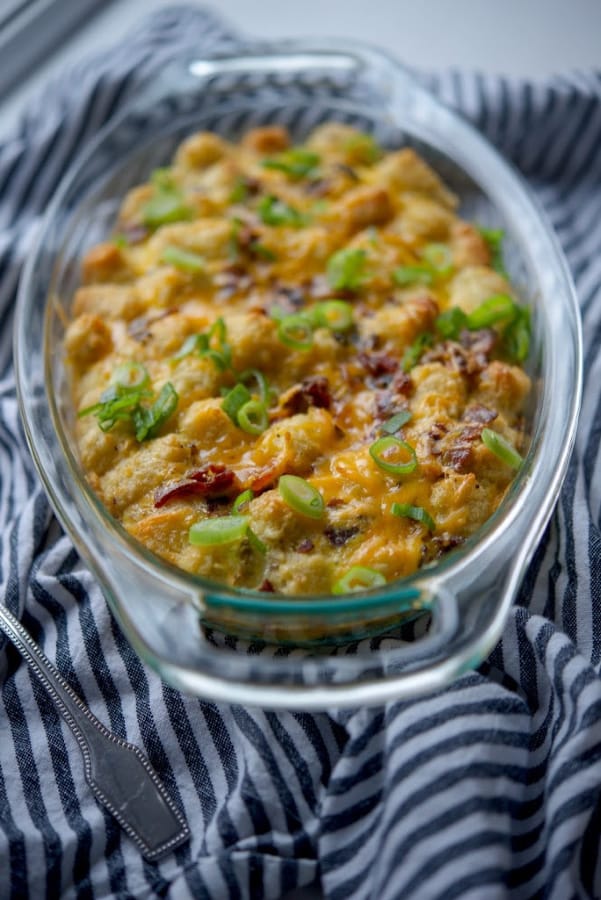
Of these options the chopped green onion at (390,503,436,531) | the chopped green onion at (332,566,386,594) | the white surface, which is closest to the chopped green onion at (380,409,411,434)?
the chopped green onion at (390,503,436,531)

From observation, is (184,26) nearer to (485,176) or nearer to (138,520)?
(485,176)

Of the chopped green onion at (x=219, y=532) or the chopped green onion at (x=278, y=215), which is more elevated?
the chopped green onion at (x=278, y=215)

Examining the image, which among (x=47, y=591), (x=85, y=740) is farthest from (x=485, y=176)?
(x=85, y=740)

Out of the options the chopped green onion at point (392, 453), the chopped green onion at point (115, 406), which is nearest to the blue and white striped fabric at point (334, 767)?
the chopped green onion at point (115, 406)

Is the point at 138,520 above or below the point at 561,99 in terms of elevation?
above

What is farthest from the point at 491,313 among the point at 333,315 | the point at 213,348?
the point at 213,348

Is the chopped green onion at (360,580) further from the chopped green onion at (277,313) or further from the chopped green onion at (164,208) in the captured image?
the chopped green onion at (164,208)
